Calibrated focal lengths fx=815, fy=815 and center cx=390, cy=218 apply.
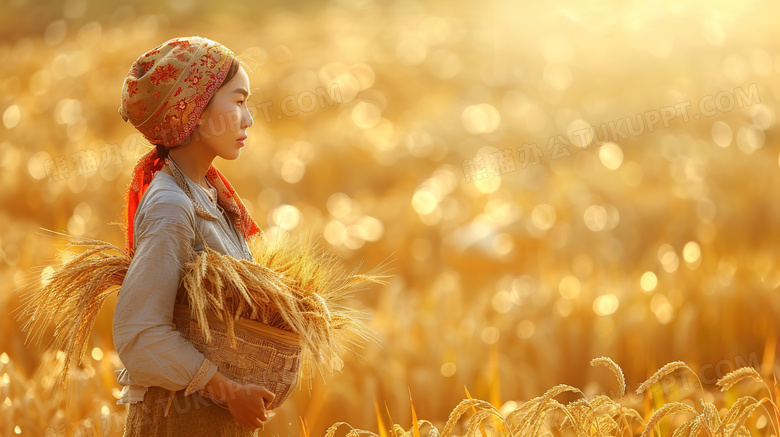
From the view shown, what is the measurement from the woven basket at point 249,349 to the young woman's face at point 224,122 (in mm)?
300

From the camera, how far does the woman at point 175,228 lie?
4.37 ft

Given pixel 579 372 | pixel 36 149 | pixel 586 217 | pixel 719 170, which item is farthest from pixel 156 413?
pixel 36 149

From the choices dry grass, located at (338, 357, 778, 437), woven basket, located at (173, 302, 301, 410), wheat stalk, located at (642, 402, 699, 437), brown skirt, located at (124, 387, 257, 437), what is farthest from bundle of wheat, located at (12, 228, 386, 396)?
wheat stalk, located at (642, 402, 699, 437)

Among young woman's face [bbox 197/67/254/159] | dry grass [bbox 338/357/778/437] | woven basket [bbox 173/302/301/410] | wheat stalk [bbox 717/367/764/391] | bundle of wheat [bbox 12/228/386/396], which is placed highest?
young woman's face [bbox 197/67/254/159]

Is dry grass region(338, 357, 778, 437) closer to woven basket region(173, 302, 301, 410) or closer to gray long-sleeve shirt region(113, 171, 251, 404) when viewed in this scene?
woven basket region(173, 302, 301, 410)

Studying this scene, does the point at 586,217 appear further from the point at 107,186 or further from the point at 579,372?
the point at 107,186

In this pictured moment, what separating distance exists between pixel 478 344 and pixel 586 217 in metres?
1.94

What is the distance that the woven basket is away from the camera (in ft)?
4.56

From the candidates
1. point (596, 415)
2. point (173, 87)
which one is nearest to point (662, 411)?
point (596, 415)

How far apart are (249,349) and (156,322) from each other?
17 centimetres

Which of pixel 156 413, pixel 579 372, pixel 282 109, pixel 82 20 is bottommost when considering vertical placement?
pixel 579 372

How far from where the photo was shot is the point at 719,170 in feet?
17.1

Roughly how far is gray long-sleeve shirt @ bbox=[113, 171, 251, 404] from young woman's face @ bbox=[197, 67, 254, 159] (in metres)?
0.14

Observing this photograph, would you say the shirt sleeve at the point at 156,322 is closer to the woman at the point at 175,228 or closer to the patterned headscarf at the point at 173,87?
the woman at the point at 175,228
